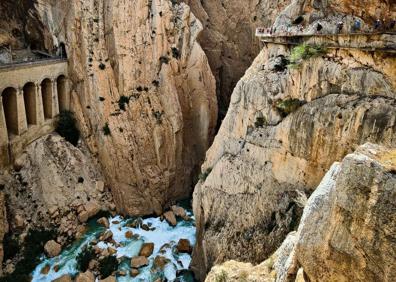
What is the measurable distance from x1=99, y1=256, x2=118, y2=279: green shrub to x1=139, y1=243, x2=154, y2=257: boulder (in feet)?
7.13

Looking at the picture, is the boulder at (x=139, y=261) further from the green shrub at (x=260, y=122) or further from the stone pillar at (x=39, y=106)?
the stone pillar at (x=39, y=106)

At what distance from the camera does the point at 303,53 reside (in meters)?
19.7

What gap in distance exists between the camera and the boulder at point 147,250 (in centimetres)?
3002

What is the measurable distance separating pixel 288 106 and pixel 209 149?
7932mm

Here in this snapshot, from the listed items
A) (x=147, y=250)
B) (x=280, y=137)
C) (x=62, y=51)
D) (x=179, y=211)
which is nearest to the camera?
(x=280, y=137)

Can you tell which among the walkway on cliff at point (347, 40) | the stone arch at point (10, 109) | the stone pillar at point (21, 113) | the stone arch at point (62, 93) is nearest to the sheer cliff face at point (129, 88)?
the stone arch at point (62, 93)

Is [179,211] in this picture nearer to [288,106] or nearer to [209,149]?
[209,149]

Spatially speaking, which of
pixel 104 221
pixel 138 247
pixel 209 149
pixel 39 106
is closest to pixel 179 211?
pixel 138 247

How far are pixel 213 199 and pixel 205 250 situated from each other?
3373 mm

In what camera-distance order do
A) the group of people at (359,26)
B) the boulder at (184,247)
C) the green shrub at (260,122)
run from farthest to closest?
the boulder at (184,247) → the green shrub at (260,122) → the group of people at (359,26)

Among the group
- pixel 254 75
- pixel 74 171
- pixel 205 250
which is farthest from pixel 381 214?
pixel 74 171

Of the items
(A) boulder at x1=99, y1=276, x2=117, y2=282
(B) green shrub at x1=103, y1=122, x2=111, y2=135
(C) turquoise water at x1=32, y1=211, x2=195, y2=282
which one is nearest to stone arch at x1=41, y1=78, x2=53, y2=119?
(B) green shrub at x1=103, y1=122, x2=111, y2=135

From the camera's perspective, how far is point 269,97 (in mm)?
20922

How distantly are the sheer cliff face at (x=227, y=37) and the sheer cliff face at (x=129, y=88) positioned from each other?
7329mm
